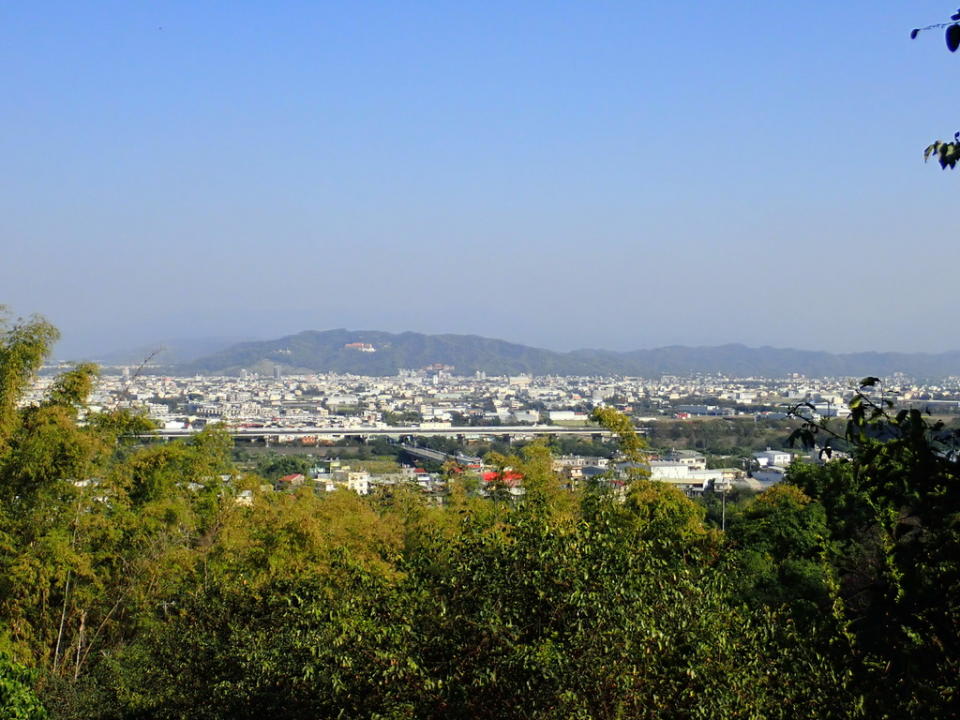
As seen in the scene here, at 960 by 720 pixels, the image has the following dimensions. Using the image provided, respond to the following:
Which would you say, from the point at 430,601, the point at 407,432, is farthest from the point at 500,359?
the point at 430,601

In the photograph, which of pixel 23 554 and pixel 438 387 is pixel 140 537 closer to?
pixel 23 554

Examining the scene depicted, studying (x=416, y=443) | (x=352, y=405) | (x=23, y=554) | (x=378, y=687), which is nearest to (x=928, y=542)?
(x=378, y=687)

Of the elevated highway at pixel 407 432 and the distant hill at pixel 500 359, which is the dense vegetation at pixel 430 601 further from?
the distant hill at pixel 500 359

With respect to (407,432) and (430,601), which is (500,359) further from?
(430,601)

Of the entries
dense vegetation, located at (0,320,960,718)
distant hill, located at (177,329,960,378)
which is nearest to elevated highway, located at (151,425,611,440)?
dense vegetation, located at (0,320,960,718)

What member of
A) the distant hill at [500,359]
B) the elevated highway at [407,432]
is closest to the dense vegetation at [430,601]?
the elevated highway at [407,432]

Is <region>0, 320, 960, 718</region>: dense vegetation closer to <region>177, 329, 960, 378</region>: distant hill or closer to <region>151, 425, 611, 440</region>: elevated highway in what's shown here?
<region>151, 425, 611, 440</region>: elevated highway
